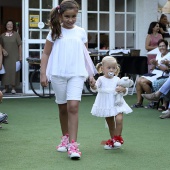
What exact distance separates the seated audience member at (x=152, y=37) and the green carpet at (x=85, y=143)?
9.64ft

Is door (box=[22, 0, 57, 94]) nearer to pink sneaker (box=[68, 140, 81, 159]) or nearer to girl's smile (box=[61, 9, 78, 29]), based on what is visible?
girl's smile (box=[61, 9, 78, 29])

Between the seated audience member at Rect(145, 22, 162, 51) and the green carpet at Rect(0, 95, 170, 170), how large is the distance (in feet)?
9.64

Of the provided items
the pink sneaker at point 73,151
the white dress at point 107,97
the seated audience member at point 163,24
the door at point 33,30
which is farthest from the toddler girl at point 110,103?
the seated audience member at point 163,24

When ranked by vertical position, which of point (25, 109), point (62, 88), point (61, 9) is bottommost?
point (25, 109)

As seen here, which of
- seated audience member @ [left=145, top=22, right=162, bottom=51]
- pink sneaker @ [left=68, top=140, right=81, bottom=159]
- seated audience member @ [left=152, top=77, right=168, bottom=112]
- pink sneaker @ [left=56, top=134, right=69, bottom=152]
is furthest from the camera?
seated audience member @ [left=145, top=22, right=162, bottom=51]

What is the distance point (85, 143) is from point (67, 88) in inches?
39.7

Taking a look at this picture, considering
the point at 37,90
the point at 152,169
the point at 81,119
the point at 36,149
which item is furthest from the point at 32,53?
the point at 152,169

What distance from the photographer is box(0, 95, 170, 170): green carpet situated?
552 cm

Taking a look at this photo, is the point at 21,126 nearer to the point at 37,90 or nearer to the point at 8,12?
the point at 37,90

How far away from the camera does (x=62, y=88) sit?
19.9 ft

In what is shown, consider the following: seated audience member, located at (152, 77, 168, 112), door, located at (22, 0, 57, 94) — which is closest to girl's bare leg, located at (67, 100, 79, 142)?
seated audience member, located at (152, 77, 168, 112)

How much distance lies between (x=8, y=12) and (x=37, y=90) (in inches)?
235

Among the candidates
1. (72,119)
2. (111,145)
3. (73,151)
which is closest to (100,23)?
(111,145)

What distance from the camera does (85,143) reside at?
6.79 m
